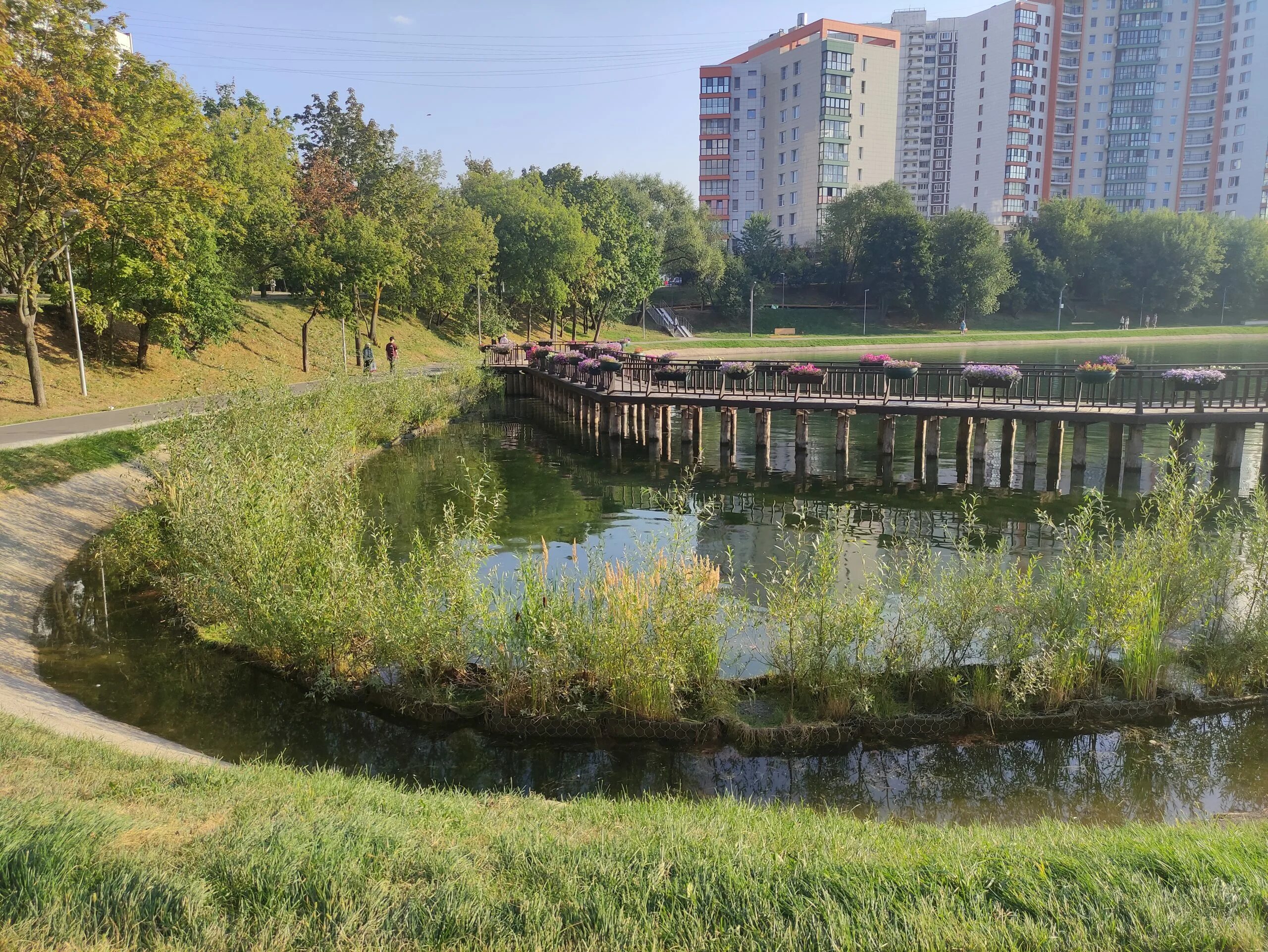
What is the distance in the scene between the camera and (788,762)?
9.47m

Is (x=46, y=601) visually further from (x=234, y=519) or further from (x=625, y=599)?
(x=625, y=599)

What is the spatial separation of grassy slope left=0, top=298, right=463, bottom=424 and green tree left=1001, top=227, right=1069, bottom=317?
67169 mm

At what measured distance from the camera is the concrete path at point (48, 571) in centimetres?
914

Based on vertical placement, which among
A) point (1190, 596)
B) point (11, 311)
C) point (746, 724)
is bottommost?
point (746, 724)

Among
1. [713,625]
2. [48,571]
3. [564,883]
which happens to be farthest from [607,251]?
[564,883]

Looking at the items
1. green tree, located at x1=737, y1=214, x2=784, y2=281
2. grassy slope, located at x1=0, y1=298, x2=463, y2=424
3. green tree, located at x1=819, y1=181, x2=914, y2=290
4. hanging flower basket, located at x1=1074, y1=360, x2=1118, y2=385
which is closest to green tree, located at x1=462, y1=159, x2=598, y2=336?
grassy slope, located at x1=0, y1=298, x2=463, y2=424

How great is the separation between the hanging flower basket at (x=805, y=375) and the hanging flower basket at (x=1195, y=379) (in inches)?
376

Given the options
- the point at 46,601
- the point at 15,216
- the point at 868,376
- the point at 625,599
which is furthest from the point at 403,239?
the point at 625,599

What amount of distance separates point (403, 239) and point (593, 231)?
76.5 feet

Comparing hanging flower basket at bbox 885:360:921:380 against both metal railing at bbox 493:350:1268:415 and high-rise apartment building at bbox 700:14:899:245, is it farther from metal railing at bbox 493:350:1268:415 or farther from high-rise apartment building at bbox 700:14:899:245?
high-rise apartment building at bbox 700:14:899:245

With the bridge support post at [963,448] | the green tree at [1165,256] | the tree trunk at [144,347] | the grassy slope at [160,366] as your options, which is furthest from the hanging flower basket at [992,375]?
the green tree at [1165,256]

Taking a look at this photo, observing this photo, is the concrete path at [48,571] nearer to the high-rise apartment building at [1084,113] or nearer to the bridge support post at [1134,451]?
the bridge support post at [1134,451]

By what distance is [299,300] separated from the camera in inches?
1693

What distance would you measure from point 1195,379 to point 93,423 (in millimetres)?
28255
